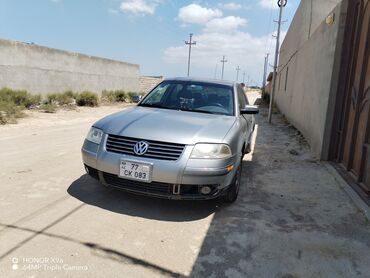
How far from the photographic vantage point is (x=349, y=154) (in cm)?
561

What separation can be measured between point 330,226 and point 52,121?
10.5 metres

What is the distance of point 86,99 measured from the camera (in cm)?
1894

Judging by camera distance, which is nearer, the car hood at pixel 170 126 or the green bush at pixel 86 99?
the car hood at pixel 170 126

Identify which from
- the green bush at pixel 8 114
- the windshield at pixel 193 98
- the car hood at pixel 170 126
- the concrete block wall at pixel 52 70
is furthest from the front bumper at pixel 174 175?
the concrete block wall at pixel 52 70

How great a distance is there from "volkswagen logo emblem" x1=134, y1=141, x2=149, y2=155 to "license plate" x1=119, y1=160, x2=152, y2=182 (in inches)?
5.0

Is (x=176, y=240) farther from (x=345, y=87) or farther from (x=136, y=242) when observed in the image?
(x=345, y=87)

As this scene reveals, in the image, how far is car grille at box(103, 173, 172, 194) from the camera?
357 cm

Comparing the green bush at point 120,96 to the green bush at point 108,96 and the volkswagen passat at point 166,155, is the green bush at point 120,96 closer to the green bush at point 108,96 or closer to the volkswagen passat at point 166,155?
the green bush at point 108,96

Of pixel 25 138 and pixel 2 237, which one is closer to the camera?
pixel 2 237

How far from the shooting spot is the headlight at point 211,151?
11.7 ft

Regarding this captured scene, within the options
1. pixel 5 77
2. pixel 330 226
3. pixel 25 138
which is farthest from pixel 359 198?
pixel 5 77

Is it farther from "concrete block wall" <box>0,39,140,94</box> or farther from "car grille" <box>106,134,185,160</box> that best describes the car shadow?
"concrete block wall" <box>0,39,140,94</box>

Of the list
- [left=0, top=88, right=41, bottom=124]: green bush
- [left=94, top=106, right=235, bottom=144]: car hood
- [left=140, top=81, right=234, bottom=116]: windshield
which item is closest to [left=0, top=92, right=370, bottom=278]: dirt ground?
[left=94, top=106, right=235, bottom=144]: car hood

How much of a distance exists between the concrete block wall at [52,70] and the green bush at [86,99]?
1381mm
